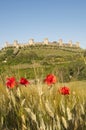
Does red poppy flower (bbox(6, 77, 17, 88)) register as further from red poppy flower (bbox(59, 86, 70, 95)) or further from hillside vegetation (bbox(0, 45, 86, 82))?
red poppy flower (bbox(59, 86, 70, 95))

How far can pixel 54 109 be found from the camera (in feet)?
12.5

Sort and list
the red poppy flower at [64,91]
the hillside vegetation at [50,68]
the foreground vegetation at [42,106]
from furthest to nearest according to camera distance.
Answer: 1. the hillside vegetation at [50,68]
2. the red poppy flower at [64,91]
3. the foreground vegetation at [42,106]

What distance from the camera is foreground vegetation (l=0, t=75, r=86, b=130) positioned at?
380cm

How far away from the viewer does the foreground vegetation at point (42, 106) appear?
3.80 meters

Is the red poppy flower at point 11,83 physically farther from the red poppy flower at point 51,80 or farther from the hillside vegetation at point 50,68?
the red poppy flower at point 51,80

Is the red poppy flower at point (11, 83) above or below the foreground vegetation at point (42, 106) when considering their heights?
above

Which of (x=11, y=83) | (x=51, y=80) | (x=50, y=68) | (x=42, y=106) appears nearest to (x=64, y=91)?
(x=42, y=106)

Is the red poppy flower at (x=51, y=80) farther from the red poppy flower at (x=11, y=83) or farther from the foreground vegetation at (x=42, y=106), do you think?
the red poppy flower at (x=11, y=83)

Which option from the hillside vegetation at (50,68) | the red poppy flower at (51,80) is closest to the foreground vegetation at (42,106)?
the red poppy flower at (51,80)

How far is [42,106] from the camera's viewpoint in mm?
3924

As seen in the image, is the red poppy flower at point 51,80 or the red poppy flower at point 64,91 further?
the red poppy flower at point 51,80

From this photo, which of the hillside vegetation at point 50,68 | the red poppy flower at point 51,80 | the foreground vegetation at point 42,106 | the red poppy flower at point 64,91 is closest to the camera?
the foreground vegetation at point 42,106

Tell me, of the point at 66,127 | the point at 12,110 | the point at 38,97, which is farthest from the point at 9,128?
the point at 66,127

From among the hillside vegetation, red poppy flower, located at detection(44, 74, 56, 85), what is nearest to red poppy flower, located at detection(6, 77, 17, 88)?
the hillside vegetation
